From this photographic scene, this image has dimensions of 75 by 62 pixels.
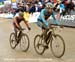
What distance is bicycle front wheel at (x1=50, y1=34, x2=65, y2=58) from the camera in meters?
10.6

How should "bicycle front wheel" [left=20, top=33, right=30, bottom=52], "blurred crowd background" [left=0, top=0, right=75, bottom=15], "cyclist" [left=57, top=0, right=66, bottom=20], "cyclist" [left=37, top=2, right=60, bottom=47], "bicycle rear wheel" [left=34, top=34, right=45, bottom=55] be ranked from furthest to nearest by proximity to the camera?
1. "blurred crowd background" [left=0, top=0, right=75, bottom=15]
2. "cyclist" [left=57, top=0, right=66, bottom=20]
3. "bicycle front wheel" [left=20, top=33, right=30, bottom=52]
4. "bicycle rear wheel" [left=34, top=34, right=45, bottom=55]
5. "cyclist" [left=37, top=2, right=60, bottom=47]

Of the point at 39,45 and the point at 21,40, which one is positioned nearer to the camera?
the point at 39,45

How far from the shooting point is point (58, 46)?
10711mm

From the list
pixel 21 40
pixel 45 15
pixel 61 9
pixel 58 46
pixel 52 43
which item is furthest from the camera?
pixel 61 9

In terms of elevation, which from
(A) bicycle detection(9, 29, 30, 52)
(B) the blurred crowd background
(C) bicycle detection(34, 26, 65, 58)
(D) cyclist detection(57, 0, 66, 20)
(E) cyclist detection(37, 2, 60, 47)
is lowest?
(B) the blurred crowd background

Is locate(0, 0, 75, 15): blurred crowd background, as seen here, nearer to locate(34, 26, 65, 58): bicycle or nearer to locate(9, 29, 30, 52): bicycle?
locate(9, 29, 30, 52): bicycle

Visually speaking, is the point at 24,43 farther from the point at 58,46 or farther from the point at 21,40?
the point at 58,46

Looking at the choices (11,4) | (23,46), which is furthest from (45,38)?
(11,4)

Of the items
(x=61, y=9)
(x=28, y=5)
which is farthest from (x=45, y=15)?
(x=28, y=5)

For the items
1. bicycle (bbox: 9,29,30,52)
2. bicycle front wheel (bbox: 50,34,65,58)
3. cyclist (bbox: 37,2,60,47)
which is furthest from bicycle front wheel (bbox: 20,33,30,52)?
bicycle front wheel (bbox: 50,34,65,58)

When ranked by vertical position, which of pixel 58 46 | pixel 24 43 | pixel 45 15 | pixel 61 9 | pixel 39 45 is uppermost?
pixel 45 15

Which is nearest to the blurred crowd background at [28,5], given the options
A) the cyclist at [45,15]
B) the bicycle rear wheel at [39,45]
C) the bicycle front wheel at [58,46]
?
the bicycle rear wheel at [39,45]

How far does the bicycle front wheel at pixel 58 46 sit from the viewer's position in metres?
10.6

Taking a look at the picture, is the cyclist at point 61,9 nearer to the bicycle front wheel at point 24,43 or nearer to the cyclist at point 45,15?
the bicycle front wheel at point 24,43
